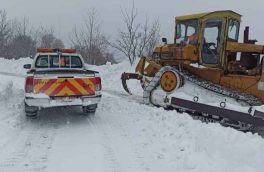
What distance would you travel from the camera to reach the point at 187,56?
11.5 meters

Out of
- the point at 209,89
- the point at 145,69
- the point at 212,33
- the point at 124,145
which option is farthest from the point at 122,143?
the point at 145,69

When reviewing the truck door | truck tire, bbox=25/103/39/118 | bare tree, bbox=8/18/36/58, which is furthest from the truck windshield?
bare tree, bbox=8/18/36/58

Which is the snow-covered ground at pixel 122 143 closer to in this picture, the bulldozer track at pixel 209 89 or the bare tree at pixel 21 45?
the bulldozer track at pixel 209 89

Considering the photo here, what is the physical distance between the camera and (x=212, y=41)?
11.1 m

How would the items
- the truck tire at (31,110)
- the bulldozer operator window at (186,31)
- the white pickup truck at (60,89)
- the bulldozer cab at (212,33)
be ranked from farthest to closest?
the bulldozer operator window at (186,31), the bulldozer cab at (212,33), the truck tire at (31,110), the white pickup truck at (60,89)

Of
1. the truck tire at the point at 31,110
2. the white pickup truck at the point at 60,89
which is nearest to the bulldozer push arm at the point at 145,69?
the white pickup truck at the point at 60,89

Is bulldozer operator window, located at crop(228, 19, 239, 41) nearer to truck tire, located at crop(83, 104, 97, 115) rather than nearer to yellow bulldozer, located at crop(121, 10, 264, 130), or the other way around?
yellow bulldozer, located at crop(121, 10, 264, 130)

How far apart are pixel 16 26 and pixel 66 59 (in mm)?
62511

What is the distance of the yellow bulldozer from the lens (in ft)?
32.4

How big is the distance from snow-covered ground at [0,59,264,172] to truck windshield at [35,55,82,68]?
1.49 m

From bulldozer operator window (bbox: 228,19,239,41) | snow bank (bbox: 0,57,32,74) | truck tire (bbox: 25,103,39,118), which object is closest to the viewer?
truck tire (bbox: 25,103,39,118)

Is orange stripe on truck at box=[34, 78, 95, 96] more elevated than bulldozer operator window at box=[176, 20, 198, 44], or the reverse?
bulldozer operator window at box=[176, 20, 198, 44]

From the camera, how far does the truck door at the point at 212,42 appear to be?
10891 millimetres

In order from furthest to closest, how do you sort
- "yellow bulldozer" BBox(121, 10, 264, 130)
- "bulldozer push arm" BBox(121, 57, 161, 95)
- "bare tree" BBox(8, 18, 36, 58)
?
1. "bare tree" BBox(8, 18, 36, 58)
2. "bulldozer push arm" BBox(121, 57, 161, 95)
3. "yellow bulldozer" BBox(121, 10, 264, 130)
